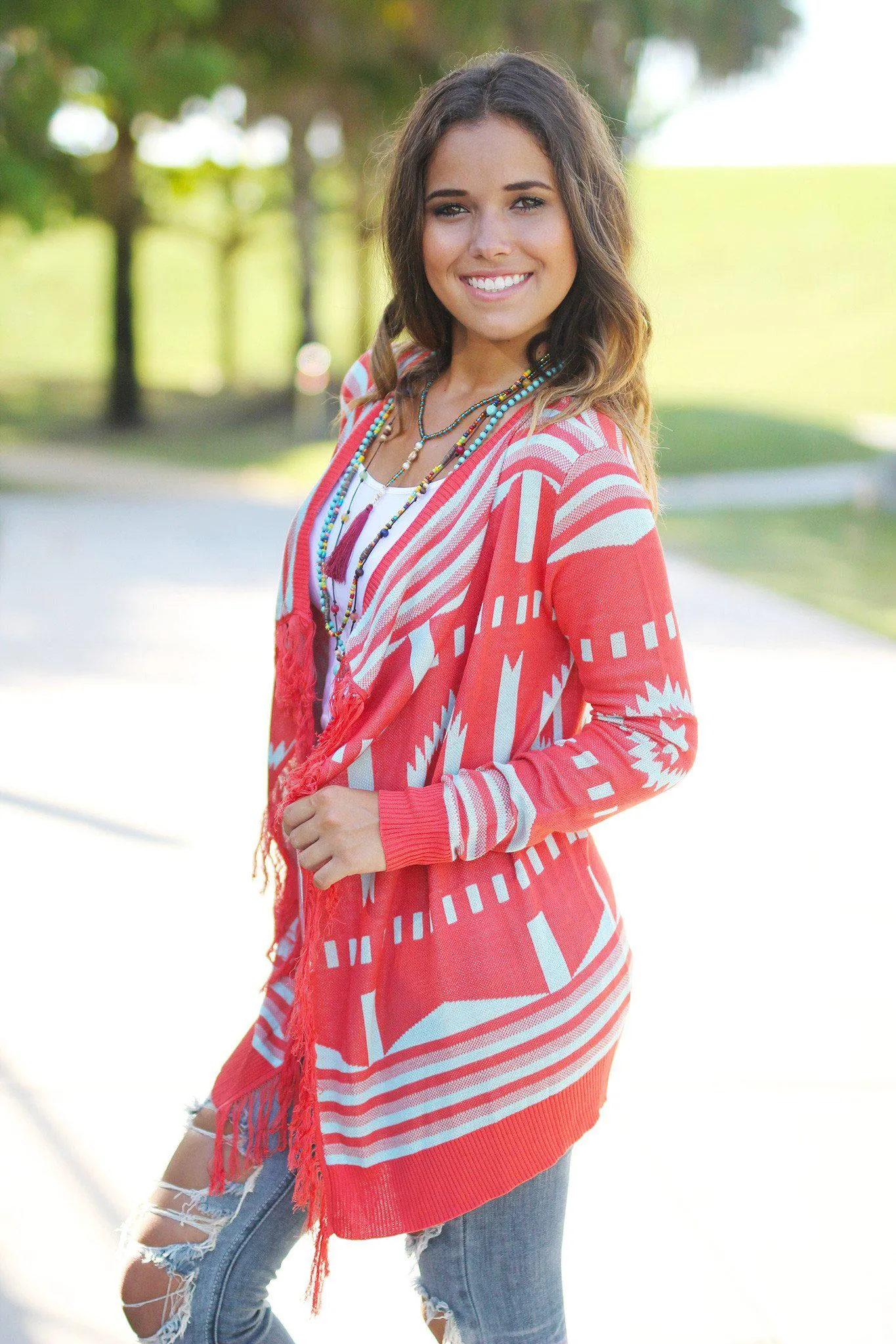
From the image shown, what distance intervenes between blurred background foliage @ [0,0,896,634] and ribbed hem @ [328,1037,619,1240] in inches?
37.2

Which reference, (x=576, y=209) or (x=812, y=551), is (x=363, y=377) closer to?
(x=576, y=209)

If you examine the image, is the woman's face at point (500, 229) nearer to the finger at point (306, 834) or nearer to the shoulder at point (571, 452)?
the shoulder at point (571, 452)

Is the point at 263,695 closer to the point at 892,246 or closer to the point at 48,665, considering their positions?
the point at 48,665

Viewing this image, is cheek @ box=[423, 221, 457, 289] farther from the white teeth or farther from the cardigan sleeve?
the cardigan sleeve

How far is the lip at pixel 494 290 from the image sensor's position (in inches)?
63.6

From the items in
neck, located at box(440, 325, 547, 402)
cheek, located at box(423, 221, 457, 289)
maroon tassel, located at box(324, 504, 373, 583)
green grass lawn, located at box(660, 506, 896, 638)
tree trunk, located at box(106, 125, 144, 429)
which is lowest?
maroon tassel, located at box(324, 504, 373, 583)

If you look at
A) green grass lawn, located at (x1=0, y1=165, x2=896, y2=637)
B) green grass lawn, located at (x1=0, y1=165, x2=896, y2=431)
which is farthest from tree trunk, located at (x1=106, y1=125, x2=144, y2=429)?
green grass lawn, located at (x1=0, y1=165, x2=896, y2=431)

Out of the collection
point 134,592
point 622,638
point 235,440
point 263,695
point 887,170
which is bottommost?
point 622,638

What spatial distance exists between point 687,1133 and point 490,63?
2237 millimetres

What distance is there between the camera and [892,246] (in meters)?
41.8

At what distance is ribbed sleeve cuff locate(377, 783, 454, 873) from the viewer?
148 cm

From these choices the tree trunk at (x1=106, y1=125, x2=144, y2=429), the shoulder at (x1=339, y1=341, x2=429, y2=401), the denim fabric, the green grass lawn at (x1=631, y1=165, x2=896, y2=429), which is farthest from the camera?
the green grass lawn at (x1=631, y1=165, x2=896, y2=429)

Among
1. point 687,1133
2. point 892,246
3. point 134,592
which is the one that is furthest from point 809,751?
point 892,246

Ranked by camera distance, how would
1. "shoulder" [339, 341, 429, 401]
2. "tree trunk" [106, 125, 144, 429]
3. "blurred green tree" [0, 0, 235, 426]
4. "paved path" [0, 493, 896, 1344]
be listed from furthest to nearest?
"tree trunk" [106, 125, 144, 429]
"blurred green tree" [0, 0, 235, 426]
"paved path" [0, 493, 896, 1344]
"shoulder" [339, 341, 429, 401]
